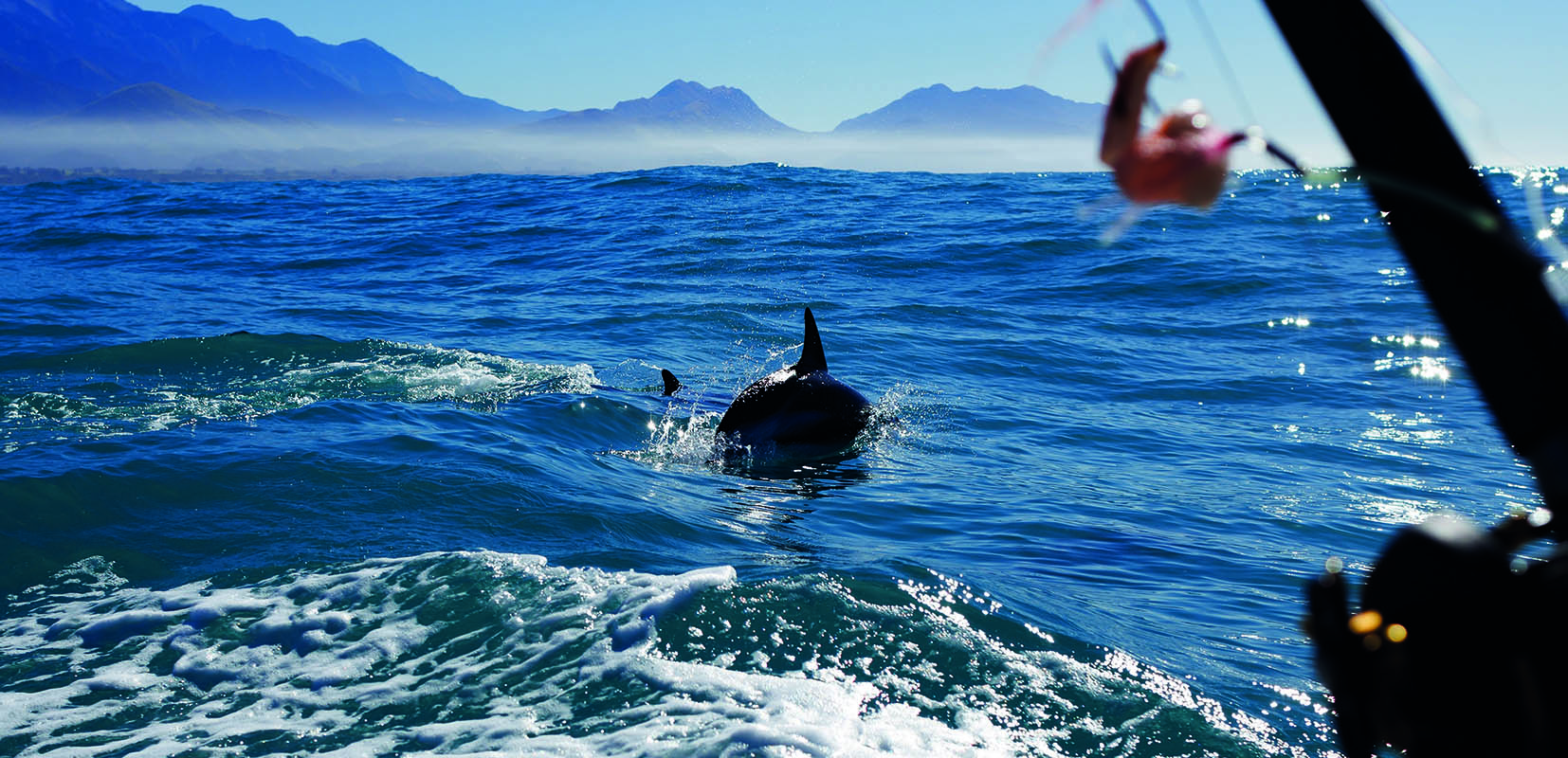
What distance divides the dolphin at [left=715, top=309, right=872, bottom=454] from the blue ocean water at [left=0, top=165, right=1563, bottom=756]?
0.31m

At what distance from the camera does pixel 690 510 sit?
744 centimetres

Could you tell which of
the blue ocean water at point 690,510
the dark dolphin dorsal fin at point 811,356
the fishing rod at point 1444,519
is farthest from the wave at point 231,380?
the fishing rod at point 1444,519

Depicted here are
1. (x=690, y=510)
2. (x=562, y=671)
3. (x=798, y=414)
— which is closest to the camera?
(x=562, y=671)

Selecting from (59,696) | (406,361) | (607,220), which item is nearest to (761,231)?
(607,220)

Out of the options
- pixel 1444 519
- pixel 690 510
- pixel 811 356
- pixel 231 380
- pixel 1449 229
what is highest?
pixel 1449 229

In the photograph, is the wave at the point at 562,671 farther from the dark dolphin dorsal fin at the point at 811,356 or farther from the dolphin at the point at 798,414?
the dark dolphin dorsal fin at the point at 811,356

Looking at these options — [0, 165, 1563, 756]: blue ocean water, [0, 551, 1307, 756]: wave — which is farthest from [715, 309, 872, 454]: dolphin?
[0, 551, 1307, 756]: wave

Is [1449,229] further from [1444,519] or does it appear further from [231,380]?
[231,380]

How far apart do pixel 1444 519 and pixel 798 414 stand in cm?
844

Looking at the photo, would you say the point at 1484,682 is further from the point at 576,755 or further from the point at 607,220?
the point at 607,220

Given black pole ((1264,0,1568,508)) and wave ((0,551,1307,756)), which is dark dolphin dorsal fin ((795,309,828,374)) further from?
black pole ((1264,0,1568,508))

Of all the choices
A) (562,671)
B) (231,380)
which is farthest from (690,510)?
(231,380)

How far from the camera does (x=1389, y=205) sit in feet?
3.34

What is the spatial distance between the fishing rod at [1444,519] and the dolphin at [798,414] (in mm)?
8194
